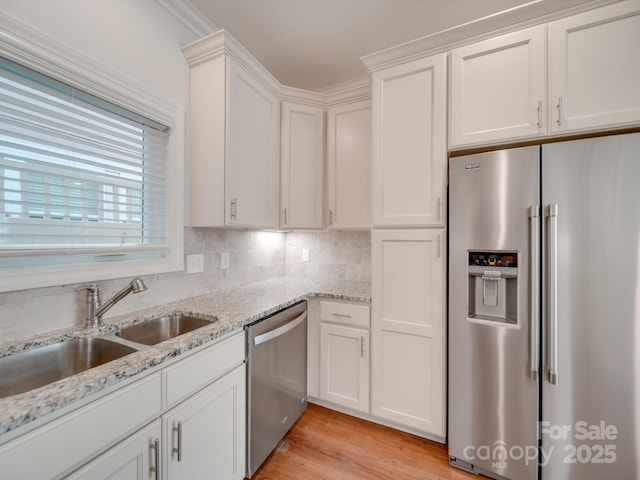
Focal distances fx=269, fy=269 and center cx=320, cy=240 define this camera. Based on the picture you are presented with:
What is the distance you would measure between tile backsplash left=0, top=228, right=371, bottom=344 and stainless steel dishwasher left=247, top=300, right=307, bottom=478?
2.03 feet

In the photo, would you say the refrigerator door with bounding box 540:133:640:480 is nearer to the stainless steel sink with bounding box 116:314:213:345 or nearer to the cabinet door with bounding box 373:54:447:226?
the cabinet door with bounding box 373:54:447:226

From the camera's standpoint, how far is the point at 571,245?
4.20 ft

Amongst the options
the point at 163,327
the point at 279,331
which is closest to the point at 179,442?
the point at 163,327

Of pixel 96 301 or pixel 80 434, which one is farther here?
pixel 96 301

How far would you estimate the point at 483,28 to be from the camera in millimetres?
1489

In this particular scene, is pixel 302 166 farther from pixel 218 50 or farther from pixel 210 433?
pixel 210 433

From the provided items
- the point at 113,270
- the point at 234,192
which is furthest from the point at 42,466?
the point at 234,192

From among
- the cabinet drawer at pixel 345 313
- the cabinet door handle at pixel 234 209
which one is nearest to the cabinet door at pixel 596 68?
the cabinet drawer at pixel 345 313

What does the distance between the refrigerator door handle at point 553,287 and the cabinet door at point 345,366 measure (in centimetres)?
98

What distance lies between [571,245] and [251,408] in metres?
1.78

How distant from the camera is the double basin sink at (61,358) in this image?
3.17 feet

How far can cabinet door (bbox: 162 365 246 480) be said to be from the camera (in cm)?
103

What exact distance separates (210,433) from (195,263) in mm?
993

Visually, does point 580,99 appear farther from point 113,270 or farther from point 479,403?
point 113,270
